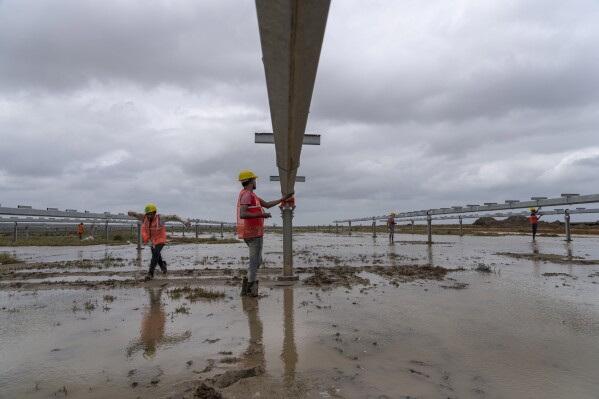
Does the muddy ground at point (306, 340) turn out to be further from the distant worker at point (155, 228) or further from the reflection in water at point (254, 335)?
the distant worker at point (155, 228)

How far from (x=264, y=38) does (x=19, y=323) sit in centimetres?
458

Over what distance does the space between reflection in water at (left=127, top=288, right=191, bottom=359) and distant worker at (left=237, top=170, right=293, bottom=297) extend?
4.67 feet

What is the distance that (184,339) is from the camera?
12.2 ft

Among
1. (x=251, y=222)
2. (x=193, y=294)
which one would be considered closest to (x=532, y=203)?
(x=251, y=222)

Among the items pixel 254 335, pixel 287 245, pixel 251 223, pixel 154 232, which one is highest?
pixel 251 223

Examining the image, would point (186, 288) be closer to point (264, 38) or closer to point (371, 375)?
point (371, 375)

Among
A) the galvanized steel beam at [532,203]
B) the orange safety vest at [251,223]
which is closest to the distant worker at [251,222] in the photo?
the orange safety vest at [251,223]

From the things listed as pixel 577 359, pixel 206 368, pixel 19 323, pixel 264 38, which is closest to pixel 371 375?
pixel 206 368

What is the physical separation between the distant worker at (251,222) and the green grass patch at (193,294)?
433mm

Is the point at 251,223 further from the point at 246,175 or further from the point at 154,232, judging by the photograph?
the point at 154,232

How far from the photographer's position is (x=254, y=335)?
12.5 ft

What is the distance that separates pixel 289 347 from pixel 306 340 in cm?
25

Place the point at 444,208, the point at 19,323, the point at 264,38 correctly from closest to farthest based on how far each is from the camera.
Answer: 1. the point at 264,38
2. the point at 19,323
3. the point at 444,208

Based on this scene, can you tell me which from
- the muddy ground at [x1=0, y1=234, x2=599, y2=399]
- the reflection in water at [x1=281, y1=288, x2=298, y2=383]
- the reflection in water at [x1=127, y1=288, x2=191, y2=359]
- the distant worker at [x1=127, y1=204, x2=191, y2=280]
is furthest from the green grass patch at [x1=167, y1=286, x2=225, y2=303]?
the distant worker at [x1=127, y1=204, x2=191, y2=280]
